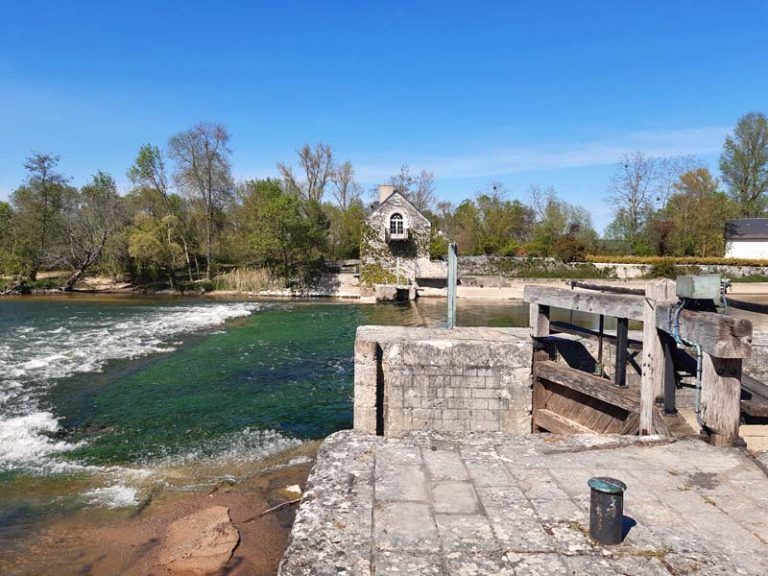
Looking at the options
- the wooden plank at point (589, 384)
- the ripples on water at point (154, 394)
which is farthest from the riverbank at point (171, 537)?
the wooden plank at point (589, 384)

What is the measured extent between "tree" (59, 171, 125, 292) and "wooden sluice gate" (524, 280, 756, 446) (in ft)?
128

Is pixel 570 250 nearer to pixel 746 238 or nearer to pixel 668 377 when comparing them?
pixel 746 238

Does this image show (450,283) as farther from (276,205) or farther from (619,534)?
(276,205)

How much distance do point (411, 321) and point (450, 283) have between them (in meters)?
14.3

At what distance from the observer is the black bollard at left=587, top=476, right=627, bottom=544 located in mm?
3195

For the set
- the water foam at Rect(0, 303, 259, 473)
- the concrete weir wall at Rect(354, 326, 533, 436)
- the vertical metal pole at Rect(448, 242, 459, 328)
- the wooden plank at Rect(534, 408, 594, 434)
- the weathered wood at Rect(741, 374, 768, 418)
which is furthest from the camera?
the vertical metal pole at Rect(448, 242, 459, 328)

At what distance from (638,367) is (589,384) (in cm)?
112

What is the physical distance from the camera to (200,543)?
530 cm

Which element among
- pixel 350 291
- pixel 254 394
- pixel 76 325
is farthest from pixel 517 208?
pixel 254 394

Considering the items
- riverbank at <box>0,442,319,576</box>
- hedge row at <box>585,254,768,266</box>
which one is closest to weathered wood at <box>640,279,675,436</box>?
riverbank at <box>0,442,319,576</box>

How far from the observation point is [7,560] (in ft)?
16.9

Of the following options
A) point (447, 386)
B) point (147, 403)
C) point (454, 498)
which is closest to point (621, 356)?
point (447, 386)

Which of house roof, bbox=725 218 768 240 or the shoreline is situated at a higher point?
house roof, bbox=725 218 768 240

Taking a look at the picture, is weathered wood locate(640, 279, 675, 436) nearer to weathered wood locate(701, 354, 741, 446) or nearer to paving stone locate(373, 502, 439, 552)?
weathered wood locate(701, 354, 741, 446)
